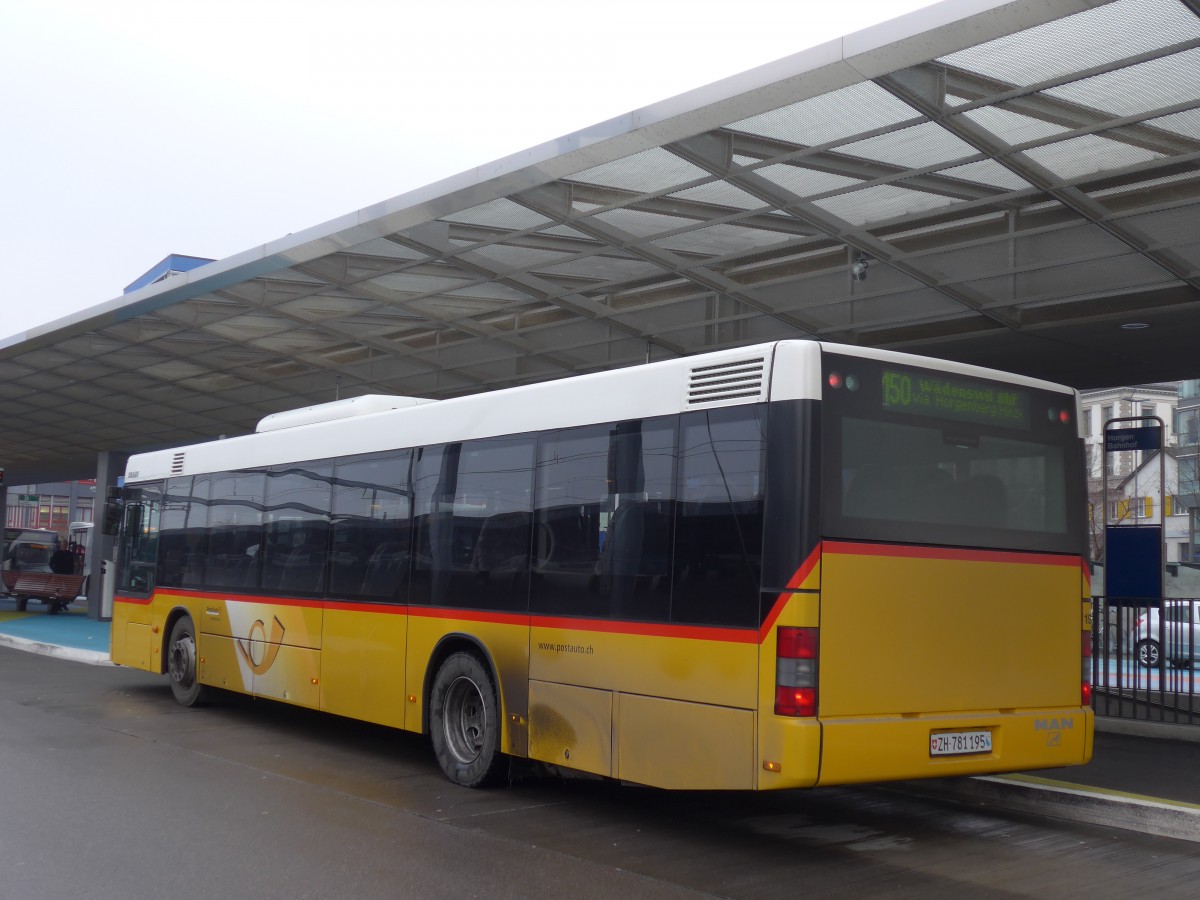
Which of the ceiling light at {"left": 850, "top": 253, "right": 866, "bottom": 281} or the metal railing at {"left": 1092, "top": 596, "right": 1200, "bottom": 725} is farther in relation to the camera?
the metal railing at {"left": 1092, "top": 596, "right": 1200, "bottom": 725}

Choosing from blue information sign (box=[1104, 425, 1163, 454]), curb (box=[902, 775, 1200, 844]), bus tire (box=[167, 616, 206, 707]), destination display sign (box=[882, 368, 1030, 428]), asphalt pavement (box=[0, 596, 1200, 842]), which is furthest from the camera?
blue information sign (box=[1104, 425, 1163, 454])

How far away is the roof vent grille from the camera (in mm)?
7191

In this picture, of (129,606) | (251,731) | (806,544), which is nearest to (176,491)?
(129,606)

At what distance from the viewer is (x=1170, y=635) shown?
1400 centimetres

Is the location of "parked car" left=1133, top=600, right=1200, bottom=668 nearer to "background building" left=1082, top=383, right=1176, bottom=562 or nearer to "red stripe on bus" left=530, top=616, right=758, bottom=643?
Result: "red stripe on bus" left=530, top=616, right=758, bottom=643

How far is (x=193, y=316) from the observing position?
17812mm

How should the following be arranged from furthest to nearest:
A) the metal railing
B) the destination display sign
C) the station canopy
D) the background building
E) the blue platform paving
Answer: the background building → the blue platform paving → the metal railing → the station canopy → the destination display sign

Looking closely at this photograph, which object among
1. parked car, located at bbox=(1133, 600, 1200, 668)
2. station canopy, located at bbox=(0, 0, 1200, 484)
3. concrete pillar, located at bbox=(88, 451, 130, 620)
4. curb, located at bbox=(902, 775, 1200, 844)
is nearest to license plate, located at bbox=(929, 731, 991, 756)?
curb, located at bbox=(902, 775, 1200, 844)

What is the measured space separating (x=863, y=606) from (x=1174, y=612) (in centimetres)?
856

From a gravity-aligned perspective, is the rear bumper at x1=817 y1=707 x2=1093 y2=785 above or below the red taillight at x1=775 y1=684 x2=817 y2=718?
below

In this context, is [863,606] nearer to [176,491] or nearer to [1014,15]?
[1014,15]

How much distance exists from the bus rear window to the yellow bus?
1 cm

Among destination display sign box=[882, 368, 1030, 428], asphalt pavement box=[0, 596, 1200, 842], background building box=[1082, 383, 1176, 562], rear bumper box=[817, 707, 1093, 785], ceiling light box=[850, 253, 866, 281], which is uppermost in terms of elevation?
background building box=[1082, 383, 1176, 562]

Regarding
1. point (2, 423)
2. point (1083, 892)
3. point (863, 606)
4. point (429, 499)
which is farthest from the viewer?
point (2, 423)
